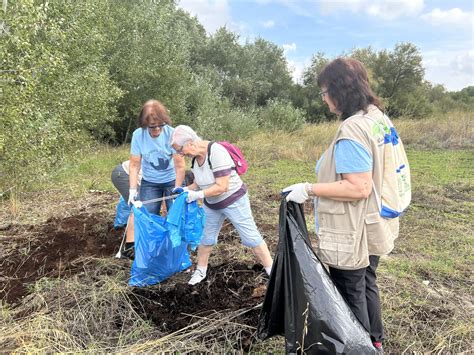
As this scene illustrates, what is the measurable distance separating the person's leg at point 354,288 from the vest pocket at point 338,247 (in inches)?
4.2

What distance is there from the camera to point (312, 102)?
23.9m

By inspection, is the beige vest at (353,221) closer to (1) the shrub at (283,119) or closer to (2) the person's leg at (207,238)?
(2) the person's leg at (207,238)

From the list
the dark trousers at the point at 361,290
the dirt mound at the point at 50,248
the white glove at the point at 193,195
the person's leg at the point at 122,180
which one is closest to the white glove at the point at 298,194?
the dark trousers at the point at 361,290

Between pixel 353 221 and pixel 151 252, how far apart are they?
168 centimetres

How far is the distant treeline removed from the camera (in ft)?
15.7

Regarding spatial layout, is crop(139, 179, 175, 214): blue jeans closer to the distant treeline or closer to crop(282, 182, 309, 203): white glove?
the distant treeline

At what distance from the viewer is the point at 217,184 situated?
8.93 feet

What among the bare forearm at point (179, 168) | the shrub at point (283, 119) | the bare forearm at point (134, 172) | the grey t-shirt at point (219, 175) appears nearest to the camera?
the grey t-shirt at point (219, 175)

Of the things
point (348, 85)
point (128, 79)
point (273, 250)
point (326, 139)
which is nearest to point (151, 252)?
point (273, 250)

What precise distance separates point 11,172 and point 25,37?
201 centimetres

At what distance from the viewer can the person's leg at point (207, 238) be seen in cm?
303

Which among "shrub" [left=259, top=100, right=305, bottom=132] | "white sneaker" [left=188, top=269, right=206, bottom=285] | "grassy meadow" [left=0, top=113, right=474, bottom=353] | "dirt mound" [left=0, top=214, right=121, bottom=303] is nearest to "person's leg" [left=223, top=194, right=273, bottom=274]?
"white sneaker" [left=188, top=269, right=206, bottom=285]

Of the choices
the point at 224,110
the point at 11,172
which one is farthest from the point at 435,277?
the point at 224,110

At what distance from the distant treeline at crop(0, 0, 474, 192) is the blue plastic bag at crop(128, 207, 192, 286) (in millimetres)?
1680
